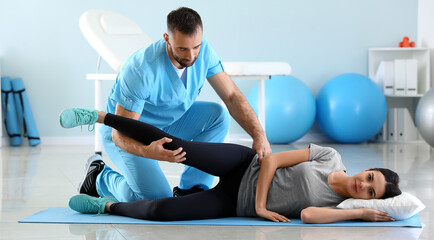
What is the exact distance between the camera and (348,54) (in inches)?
212

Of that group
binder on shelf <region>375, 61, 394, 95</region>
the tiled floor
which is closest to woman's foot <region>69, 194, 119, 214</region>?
the tiled floor

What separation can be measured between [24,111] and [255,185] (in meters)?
3.76

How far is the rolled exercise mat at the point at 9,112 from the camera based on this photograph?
5180 millimetres

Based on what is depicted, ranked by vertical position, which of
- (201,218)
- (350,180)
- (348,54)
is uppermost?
(348,54)

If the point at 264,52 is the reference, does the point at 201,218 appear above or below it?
below

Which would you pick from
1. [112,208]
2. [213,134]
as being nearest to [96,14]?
[213,134]

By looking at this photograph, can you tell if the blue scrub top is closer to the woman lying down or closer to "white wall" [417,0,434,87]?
the woman lying down

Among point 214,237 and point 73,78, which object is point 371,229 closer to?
point 214,237

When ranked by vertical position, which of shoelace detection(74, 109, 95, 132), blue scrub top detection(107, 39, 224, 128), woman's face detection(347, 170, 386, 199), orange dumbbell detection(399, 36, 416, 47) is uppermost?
orange dumbbell detection(399, 36, 416, 47)

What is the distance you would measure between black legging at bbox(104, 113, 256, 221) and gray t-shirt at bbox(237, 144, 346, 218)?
0.04 m

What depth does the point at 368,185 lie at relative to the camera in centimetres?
186

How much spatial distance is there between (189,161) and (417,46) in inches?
163

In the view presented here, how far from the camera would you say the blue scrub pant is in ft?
7.27

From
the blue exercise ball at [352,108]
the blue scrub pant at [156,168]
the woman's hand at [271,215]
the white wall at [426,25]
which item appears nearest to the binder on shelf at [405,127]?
the blue exercise ball at [352,108]
